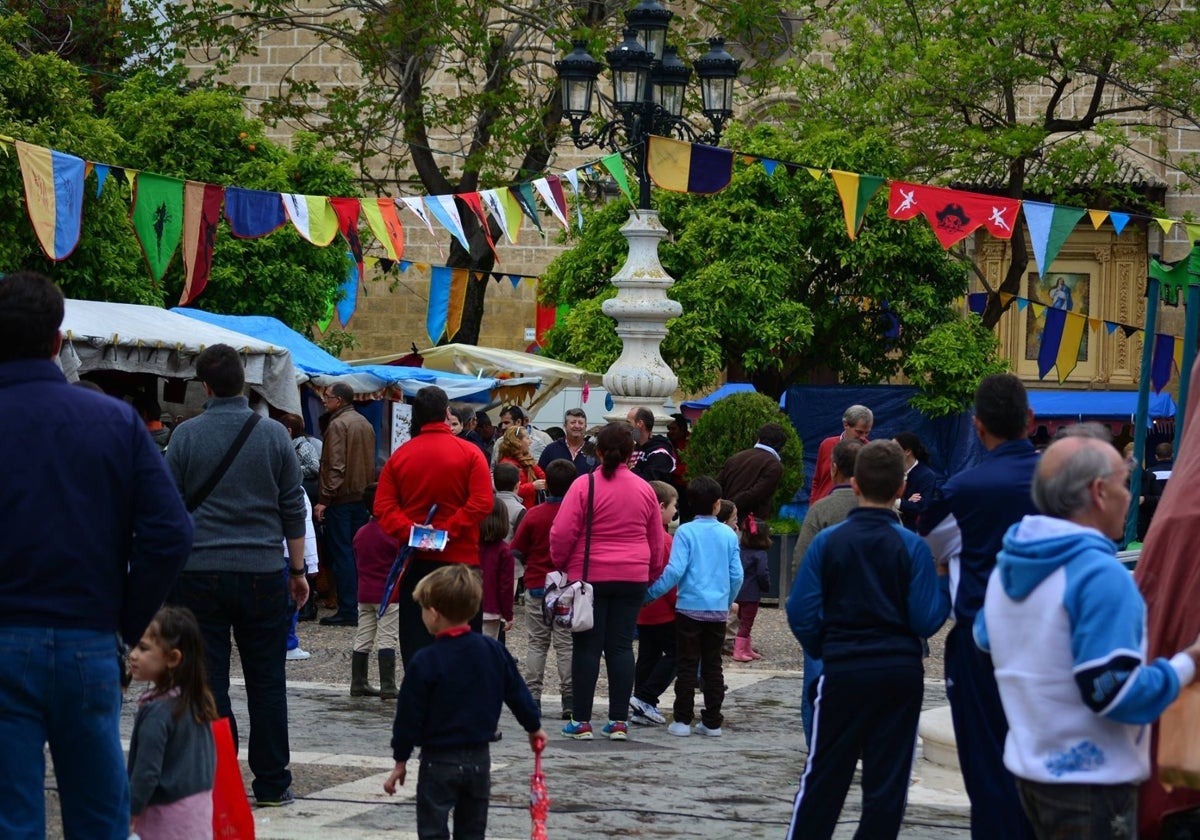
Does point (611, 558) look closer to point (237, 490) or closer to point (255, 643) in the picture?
point (255, 643)

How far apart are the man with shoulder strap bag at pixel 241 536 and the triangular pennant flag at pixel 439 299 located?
17697 mm

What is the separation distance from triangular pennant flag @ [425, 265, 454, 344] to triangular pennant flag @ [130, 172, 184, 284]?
33.7ft

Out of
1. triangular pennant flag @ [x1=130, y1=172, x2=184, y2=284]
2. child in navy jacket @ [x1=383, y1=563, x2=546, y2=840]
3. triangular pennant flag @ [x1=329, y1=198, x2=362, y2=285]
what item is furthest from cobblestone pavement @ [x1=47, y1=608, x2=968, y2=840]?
triangular pennant flag @ [x1=329, y1=198, x2=362, y2=285]

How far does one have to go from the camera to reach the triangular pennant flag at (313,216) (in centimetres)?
1534

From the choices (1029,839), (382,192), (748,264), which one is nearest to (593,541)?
(1029,839)

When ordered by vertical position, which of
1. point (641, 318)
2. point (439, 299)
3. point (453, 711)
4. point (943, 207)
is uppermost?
point (943, 207)

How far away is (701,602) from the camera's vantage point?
9.56m

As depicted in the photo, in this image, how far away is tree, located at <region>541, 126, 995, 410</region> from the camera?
71.6ft

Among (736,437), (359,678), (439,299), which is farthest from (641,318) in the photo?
(439,299)

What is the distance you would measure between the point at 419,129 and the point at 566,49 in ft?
10.4

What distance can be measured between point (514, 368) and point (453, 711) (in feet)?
52.6

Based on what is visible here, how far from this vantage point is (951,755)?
27.8ft

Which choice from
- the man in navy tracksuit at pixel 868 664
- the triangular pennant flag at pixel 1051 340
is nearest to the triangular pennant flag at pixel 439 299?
the triangular pennant flag at pixel 1051 340

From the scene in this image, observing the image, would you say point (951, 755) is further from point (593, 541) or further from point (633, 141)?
point (633, 141)
